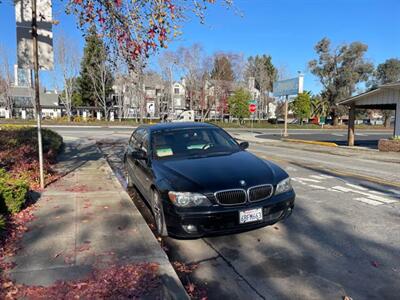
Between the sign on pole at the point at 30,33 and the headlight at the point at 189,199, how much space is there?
14.3 feet

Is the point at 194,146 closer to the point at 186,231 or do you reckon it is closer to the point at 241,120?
the point at 186,231

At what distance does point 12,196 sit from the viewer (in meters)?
5.05

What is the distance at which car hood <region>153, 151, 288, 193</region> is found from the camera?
4027 mm

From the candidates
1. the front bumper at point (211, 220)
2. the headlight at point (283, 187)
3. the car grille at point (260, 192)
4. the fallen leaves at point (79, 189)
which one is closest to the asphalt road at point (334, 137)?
the headlight at point (283, 187)

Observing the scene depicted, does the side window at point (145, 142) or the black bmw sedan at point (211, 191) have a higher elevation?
the side window at point (145, 142)

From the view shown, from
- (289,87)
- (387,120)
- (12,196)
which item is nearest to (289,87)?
(289,87)

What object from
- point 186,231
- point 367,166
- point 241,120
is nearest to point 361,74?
point 241,120

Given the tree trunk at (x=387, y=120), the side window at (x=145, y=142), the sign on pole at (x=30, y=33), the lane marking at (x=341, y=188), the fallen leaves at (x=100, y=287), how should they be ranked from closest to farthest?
the fallen leaves at (x=100, y=287) < the side window at (x=145, y=142) < the sign on pole at (x=30, y=33) < the lane marking at (x=341, y=188) < the tree trunk at (x=387, y=120)

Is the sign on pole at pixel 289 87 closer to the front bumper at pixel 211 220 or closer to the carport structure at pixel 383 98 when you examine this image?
the carport structure at pixel 383 98

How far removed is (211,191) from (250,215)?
0.57 meters

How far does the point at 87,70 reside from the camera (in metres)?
52.4

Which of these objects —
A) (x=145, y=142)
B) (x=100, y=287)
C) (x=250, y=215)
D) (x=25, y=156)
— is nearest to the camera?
(x=100, y=287)

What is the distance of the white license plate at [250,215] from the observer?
3.97 m

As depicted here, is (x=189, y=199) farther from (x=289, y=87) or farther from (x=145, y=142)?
(x=289, y=87)
